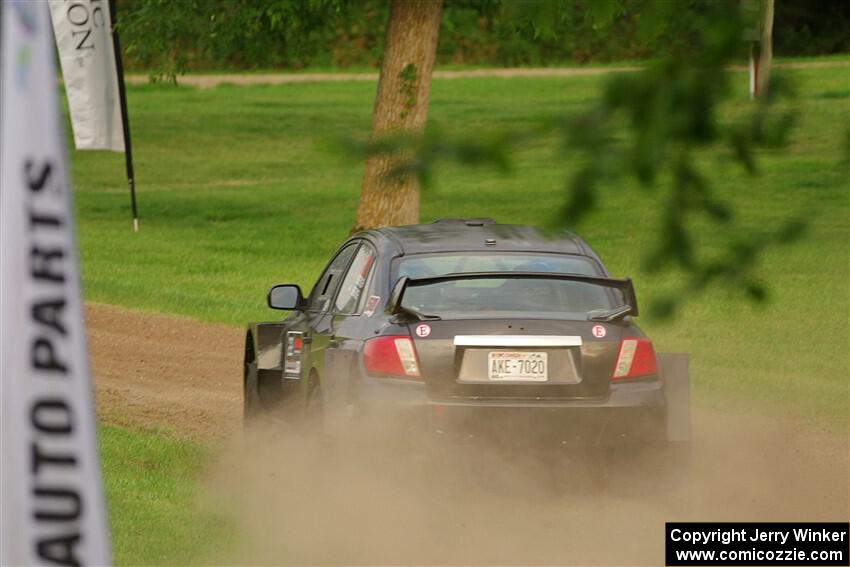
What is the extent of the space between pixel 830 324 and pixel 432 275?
10.1m

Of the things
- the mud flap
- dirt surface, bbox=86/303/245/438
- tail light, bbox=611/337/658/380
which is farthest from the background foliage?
dirt surface, bbox=86/303/245/438

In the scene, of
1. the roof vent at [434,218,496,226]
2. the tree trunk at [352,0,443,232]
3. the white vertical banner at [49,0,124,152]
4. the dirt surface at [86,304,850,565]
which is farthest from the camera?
the white vertical banner at [49,0,124,152]

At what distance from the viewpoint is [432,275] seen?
9031mm

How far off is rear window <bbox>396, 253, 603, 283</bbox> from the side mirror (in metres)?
1.39

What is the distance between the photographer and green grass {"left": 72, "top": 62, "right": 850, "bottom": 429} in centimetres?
619

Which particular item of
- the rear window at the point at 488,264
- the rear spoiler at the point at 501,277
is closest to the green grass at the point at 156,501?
the rear spoiler at the point at 501,277

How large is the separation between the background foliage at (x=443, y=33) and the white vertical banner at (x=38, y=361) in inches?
45.1

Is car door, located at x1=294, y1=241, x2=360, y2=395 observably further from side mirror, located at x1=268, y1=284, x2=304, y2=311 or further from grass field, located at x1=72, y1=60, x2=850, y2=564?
grass field, located at x1=72, y1=60, x2=850, y2=564

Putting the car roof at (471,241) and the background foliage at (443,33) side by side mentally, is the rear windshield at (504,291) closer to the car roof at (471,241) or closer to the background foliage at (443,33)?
the car roof at (471,241)

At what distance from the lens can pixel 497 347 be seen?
27.4ft

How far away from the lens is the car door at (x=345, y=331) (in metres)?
8.79

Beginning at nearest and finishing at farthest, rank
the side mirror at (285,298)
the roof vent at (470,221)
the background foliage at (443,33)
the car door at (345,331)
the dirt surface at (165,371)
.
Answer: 1. the background foliage at (443,33)
2. the car door at (345,331)
3. the roof vent at (470,221)
4. the side mirror at (285,298)
5. the dirt surface at (165,371)

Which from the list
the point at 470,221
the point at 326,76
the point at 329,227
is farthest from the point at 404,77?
the point at 326,76

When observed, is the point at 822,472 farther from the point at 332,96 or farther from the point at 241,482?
the point at 332,96
